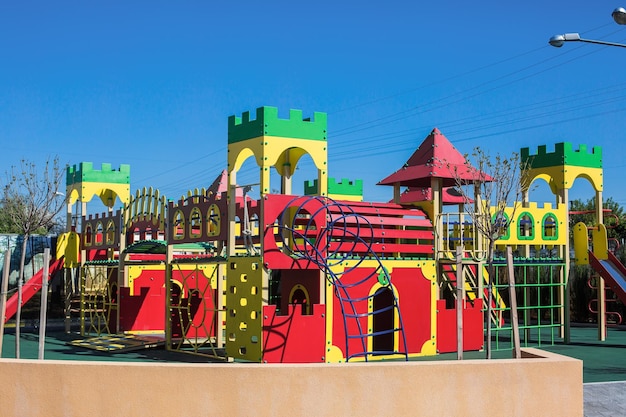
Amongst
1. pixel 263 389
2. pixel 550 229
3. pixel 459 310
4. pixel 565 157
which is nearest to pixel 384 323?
pixel 459 310

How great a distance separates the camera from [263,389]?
26.9 feet

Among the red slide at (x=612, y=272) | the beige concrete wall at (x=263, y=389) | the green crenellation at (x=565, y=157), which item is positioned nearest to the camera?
the beige concrete wall at (x=263, y=389)

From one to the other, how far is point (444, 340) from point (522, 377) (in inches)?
397

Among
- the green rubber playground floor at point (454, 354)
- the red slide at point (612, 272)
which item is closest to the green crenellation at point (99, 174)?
the green rubber playground floor at point (454, 354)

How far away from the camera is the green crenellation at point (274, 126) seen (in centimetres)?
1629

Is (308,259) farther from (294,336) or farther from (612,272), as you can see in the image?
(612,272)

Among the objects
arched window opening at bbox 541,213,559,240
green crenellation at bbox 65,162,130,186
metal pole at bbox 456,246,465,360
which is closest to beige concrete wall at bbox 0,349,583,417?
metal pole at bbox 456,246,465,360

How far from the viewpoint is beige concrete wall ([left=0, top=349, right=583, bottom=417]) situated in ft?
26.9

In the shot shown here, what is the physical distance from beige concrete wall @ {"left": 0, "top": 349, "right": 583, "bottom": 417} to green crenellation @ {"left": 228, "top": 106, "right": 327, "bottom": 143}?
337 inches

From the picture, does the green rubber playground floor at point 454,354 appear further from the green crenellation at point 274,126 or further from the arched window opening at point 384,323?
the green crenellation at point 274,126

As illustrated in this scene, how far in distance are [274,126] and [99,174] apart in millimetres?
12177

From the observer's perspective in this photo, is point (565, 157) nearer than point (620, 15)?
No

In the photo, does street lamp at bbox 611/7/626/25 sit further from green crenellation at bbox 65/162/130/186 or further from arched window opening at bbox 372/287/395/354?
green crenellation at bbox 65/162/130/186

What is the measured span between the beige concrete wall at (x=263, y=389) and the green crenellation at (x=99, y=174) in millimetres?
18332
